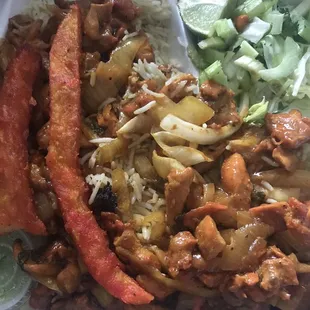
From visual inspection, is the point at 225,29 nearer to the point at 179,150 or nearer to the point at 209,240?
the point at 179,150

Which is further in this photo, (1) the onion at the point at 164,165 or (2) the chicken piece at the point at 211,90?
(2) the chicken piece at the point at 211,90

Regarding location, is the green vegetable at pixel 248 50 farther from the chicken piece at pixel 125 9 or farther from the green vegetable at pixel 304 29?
the chicken piece at pixel 125 9

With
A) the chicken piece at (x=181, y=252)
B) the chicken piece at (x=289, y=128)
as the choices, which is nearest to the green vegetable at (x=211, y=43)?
the chicken piece at (x=289, y=128)

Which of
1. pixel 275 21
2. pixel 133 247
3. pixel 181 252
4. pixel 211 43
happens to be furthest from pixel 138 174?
pixel 275 21

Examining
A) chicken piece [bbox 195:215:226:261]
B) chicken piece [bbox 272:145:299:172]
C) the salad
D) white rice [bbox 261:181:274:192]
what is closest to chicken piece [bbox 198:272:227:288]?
the salad

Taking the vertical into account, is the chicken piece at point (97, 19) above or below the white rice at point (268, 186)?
above

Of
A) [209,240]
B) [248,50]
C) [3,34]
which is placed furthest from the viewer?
[248,50]

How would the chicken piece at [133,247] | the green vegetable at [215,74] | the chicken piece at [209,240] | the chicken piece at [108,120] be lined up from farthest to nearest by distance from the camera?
the green vegetable at [215,74] < the chicken piece at [108,120] < the chicken piece at [133,247] < the chicken piece at [209,240]

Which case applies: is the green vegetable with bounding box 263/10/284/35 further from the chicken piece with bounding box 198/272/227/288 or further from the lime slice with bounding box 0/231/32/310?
the lime slice with bounding box 0/231/32/310
